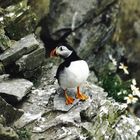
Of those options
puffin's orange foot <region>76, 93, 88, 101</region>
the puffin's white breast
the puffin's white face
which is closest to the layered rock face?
puffin's orange foot <region>76, 93, 88, 101</region>

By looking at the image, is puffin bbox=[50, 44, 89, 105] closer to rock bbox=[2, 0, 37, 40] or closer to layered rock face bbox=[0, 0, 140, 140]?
layered rock face bbox=[0, 0, 140, 140]

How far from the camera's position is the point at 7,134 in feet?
34.3

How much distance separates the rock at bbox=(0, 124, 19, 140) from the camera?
412 inches

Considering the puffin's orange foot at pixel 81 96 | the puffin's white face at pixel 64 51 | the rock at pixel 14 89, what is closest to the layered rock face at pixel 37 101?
the rock at pixel 14 89

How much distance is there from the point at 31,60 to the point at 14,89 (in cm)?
108

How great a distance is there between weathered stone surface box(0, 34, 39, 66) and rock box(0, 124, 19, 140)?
2.36 meters

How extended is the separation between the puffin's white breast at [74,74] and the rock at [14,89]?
768mm

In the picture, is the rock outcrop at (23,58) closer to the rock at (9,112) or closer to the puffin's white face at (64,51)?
the puffin's white face at (64,51)

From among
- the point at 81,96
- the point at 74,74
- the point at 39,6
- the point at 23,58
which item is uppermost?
the point at 23,58

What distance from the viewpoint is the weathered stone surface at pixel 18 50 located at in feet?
41.6

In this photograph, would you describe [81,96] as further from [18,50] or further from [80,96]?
[18,50]

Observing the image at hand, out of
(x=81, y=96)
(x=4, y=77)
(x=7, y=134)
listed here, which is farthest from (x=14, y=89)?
(x=7, y=134)

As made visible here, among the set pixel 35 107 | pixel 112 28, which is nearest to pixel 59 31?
pixel 112 28

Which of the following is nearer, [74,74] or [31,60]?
[74,74]
